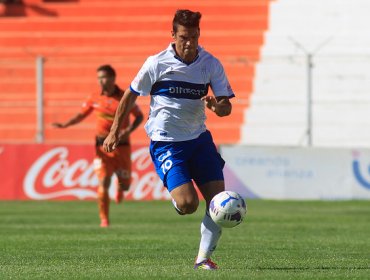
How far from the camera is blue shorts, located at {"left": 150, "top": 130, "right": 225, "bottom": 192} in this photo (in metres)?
9.34

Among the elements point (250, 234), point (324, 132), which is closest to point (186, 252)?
point (250, 234)

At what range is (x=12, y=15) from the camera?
3111 centimetres

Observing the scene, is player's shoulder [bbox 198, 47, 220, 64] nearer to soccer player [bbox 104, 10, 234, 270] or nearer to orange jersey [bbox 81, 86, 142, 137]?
soccer player [bbox 104, 10, 234, 270]

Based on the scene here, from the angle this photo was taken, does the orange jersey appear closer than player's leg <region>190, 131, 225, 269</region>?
No

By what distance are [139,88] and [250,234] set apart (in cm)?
551

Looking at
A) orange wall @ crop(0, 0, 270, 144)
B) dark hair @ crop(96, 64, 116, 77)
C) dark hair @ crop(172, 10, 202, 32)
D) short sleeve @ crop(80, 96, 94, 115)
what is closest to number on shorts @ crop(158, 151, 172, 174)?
dark hair @ crop(172, 10, 202, 32)

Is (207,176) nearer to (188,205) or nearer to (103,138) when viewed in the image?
(188,205)

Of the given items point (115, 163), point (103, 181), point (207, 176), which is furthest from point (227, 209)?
point (115, 163)

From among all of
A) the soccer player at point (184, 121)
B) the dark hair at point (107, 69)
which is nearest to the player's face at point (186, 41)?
the soccer player at point (184, 121)

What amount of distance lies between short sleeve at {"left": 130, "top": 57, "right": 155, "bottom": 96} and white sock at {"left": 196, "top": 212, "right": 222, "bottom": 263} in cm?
126

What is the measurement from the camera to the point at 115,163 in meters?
16.3

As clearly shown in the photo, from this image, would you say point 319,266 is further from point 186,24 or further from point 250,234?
point 250,234

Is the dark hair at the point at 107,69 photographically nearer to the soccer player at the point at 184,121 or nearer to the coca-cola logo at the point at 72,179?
the soccer player at the point at 184,121

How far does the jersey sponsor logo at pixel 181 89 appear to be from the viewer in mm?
9281
